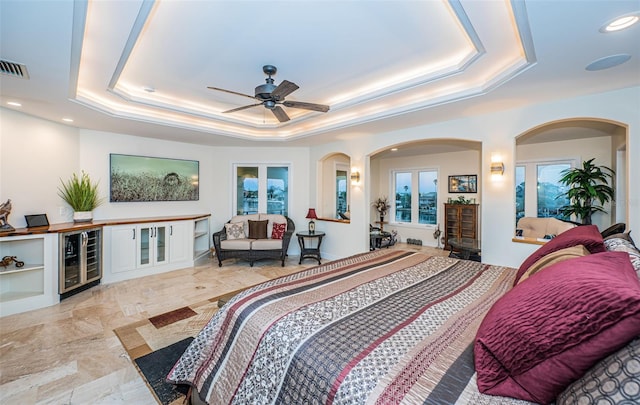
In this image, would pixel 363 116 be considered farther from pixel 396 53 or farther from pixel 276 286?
pixel 276 286

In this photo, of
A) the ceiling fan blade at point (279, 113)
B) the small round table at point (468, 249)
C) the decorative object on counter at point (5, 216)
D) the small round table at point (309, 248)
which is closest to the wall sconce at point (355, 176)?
the small round table at point (309, 248)

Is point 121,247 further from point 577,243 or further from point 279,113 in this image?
point 577,243

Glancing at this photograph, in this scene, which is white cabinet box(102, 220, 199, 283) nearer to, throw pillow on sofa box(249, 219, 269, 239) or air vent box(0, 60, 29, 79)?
throw pillow on sofa box(249, 219, 269, 239)

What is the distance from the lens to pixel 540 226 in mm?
4879

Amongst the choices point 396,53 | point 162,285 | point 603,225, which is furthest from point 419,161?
point 162,285

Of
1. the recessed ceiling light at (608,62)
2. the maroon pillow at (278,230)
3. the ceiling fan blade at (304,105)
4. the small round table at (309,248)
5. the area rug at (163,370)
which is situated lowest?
the area rug at (163,370)

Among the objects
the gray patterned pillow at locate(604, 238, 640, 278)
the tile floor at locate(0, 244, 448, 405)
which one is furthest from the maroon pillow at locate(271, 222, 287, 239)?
the gray patterned pillow at locate(604, 238, 640, 278)

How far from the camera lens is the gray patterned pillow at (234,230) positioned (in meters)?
5.52

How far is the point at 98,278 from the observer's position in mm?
4172

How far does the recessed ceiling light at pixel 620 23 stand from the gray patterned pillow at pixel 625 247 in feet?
4.72

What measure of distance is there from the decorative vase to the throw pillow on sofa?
2.61 metres

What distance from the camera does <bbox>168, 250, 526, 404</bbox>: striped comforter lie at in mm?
988

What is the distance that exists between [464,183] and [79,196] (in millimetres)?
7922

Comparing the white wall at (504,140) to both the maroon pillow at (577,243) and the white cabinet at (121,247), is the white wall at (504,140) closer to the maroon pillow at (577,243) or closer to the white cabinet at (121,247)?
the maroon pillow at (577,243)
